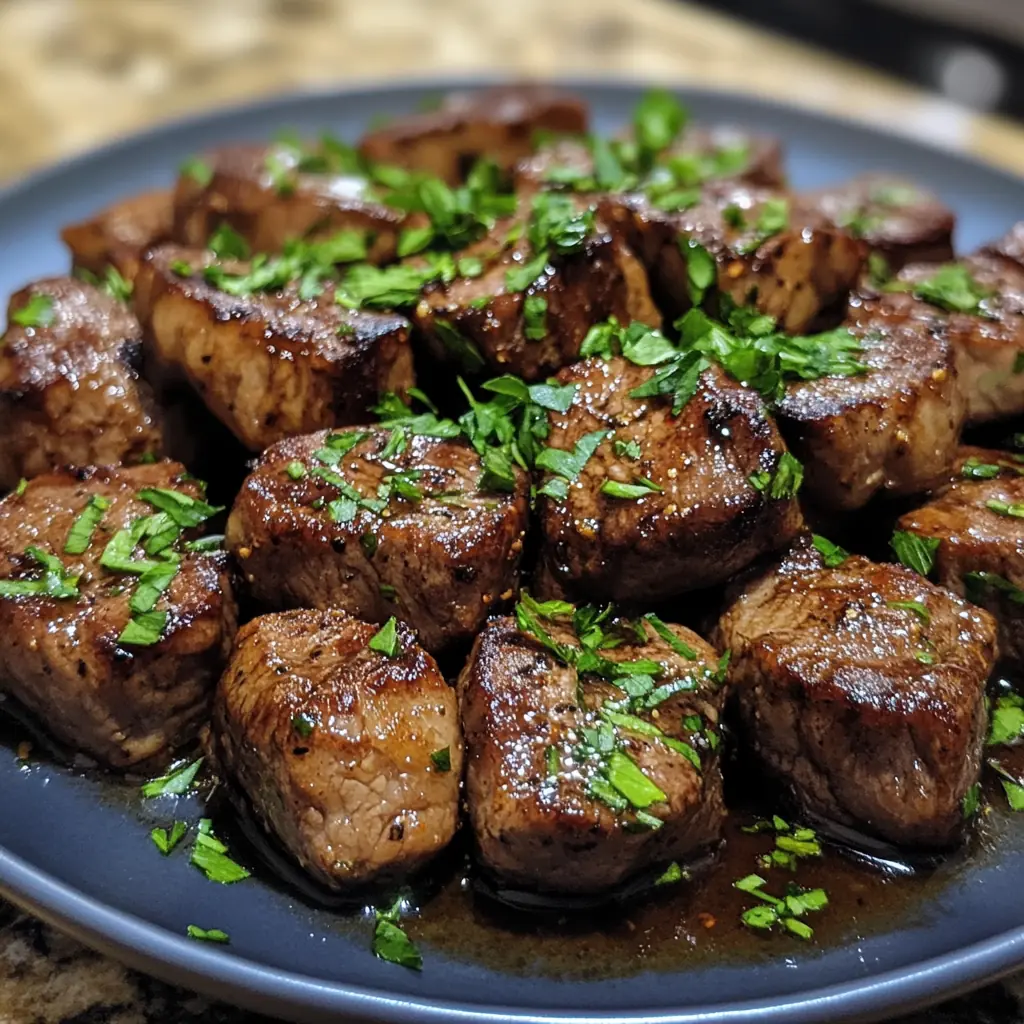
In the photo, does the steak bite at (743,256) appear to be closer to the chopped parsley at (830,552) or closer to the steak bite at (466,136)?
the chopped parsley at (830,552)

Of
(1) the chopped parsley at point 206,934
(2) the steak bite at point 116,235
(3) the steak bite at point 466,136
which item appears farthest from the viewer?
(3) the steak bite at point 466,136

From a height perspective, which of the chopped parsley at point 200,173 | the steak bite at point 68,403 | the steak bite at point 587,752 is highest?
the chopped parsley at point 200,173

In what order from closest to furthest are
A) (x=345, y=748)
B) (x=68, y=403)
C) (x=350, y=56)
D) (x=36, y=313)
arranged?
1. (x=345, y=748)
2. (x=68, y=403)
3. (x=36, y=313)
4. (x=350, y=56)

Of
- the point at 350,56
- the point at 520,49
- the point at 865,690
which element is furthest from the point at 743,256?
the point at 350,56

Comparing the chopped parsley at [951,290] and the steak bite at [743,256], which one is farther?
the chopped parsley at [951,290]

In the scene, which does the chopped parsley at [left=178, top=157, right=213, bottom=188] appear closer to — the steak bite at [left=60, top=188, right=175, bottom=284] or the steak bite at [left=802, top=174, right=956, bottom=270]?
the steak bite at [left=60, top=188, right=175, bottom=284]

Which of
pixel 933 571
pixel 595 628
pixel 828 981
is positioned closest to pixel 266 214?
pixel 595 628

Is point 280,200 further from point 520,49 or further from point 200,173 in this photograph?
point 520,49

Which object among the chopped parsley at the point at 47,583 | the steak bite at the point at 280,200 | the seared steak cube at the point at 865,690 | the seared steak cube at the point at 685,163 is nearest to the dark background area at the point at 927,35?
the seared steak cube at the point at 685,163
